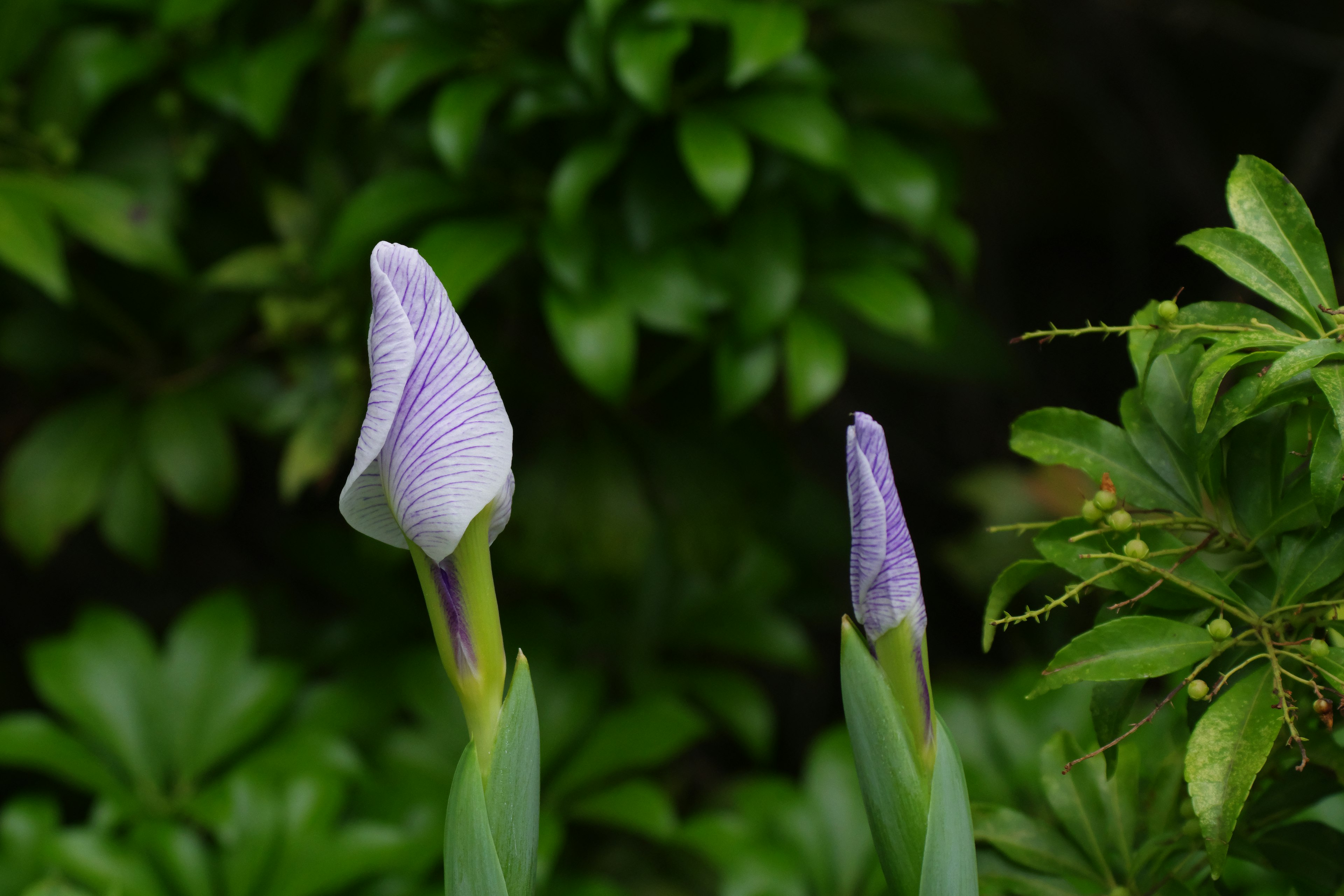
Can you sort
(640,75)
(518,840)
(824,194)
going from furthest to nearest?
(824,194) < (640,75) < (518,840)

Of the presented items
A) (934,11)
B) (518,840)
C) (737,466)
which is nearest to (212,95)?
(737,466)

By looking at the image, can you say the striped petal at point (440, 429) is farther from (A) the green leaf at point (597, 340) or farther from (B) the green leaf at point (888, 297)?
(B) the green leaf at point (888, 297)

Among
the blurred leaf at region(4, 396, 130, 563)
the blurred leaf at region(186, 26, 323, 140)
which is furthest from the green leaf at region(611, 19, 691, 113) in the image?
the blurred leaf at region(4, 396, 130, 563)

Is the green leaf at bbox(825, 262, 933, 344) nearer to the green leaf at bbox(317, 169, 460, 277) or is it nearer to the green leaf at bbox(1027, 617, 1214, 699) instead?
the green leaf at bbox(317, 169, 460, 277)

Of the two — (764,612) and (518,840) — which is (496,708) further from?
(764,612)

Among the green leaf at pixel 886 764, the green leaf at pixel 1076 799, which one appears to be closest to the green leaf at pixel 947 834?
the green leaf at pixel 886 764
